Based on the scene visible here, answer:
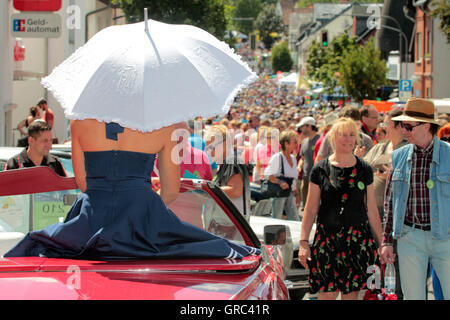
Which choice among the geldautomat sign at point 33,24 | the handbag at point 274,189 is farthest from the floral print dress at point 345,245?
the geldautomat sign at point 33,24

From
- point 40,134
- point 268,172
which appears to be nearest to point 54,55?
point 268,172

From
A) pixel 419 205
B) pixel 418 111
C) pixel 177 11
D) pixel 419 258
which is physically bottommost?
pixel 419 258

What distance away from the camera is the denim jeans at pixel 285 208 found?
11828 mm

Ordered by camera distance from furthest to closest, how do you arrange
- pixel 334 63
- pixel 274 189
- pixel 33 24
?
1. pixel 334 63
2. pixel 33 24
3. pixel 274 189

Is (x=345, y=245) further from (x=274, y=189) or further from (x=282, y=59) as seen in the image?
(x=282, y=59)

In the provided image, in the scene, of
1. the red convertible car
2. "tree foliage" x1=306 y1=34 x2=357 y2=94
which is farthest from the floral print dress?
"tree foliage" x1=306 y1=34 x2=357 y2=94

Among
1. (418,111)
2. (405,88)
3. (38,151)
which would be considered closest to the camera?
(418,111)

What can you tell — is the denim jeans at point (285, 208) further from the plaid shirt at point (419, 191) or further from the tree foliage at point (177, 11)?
the tree foliage at point (177, 11)

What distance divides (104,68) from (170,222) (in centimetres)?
82

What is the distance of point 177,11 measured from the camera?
45.5 m

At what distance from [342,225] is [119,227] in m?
2.96

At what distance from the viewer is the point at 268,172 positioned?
11977 mm

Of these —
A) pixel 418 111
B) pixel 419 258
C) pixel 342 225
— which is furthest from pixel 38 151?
pixel 419 258
